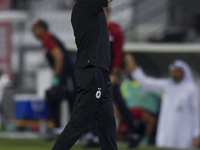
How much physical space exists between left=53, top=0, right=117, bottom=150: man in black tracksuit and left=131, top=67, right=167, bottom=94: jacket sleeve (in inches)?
155

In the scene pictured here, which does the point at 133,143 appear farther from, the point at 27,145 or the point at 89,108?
the point at 89,108

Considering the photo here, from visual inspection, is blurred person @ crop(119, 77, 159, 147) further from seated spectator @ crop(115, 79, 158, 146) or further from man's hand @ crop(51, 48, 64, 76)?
man's hand @ crop(51, 48, 64, 76)

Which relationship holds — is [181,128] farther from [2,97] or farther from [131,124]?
[2,97]

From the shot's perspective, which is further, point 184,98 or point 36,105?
point 36,105

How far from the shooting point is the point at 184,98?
8.35m

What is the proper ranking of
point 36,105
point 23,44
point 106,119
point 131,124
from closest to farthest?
point 106,119, point 131,124, point 36,105, point 23,44

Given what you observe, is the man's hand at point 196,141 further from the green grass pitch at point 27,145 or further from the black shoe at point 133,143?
the black shoe at point 133,143

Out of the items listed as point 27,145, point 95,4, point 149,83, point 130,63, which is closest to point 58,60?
point 27,145

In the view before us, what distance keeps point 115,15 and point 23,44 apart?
14.9ft

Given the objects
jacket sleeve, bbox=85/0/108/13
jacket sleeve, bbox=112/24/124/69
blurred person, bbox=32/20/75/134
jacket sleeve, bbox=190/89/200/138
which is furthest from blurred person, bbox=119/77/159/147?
jacket sleeve, bbox=85/0/108/13

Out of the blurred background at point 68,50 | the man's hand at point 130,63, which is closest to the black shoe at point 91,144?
→ the blurred background at point 68,50

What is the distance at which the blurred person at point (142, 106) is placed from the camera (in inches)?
356

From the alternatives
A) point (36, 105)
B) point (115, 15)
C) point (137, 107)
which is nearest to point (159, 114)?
point (137, 107)

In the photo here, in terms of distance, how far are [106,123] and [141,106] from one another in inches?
166
